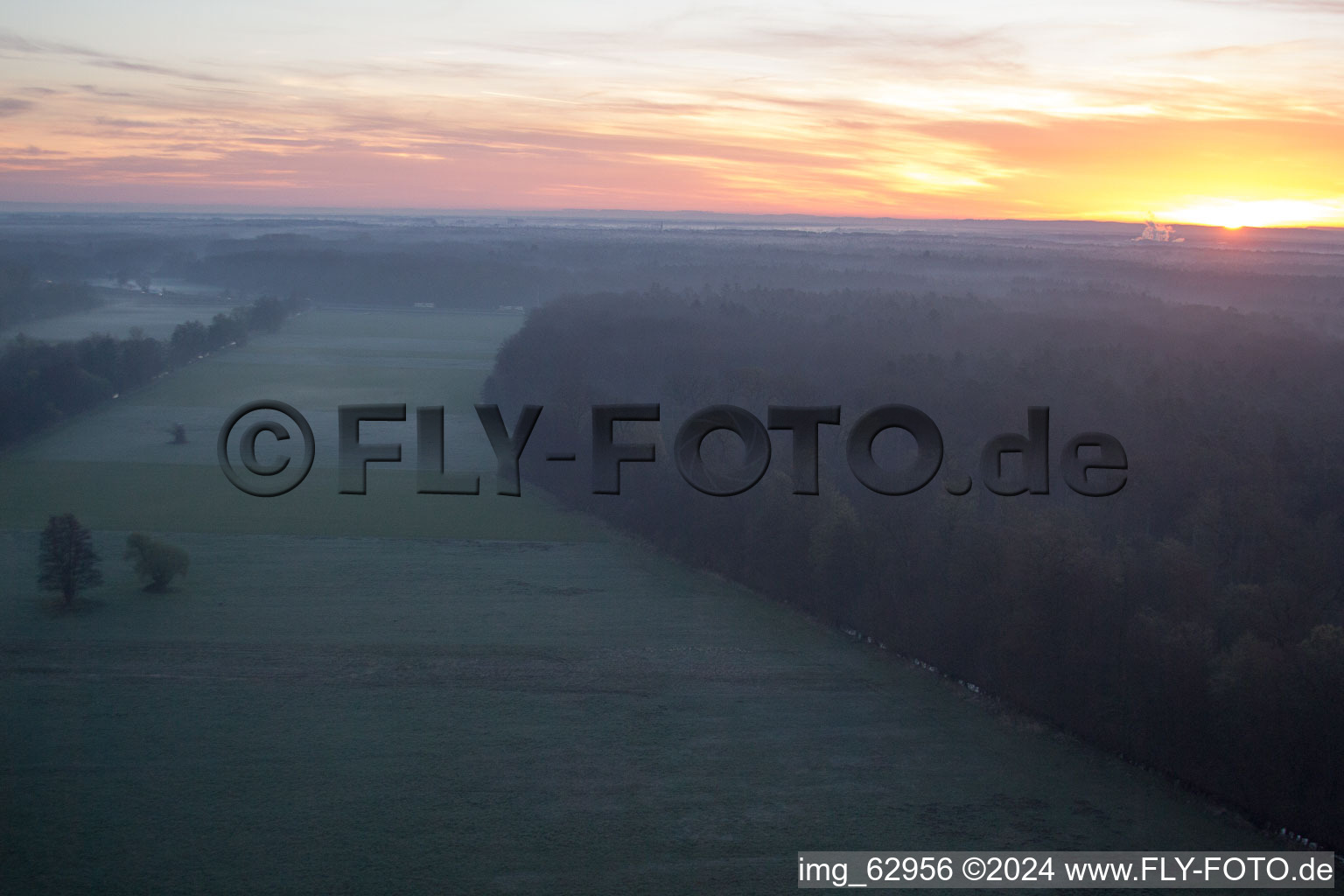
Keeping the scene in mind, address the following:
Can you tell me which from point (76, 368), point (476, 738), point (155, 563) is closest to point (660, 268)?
point (76, 368)

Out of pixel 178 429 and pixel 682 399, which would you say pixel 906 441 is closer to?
pixel 682 399

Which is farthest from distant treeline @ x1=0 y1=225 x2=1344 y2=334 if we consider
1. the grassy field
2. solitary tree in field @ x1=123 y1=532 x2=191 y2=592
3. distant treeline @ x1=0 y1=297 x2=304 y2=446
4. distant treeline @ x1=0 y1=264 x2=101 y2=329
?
solitary tree in field @ x1=123 y1=532 x2=191 y2=592

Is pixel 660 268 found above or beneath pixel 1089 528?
above

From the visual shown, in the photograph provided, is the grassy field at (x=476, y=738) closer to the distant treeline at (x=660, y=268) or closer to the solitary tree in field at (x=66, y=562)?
the solitary tree in field at (x=66, y=562)

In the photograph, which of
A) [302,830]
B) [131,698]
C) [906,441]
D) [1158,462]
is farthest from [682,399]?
[302,830]

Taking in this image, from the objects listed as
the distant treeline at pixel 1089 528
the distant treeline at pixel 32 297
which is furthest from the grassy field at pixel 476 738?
the distant treeline at pixel 32 297

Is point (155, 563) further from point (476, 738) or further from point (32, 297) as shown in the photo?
point (32, 297)
